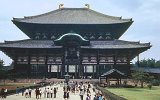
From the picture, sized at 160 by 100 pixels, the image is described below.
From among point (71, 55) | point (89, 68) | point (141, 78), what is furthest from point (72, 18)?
point (141, 78)

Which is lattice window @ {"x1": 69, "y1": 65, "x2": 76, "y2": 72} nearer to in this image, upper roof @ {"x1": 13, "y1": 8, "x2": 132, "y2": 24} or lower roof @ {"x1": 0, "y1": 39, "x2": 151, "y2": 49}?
lower roof @ {"x1": 0, "y1": 39, "x2": 151, "y2": 49}

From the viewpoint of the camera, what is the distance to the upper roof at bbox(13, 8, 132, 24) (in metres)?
81.1

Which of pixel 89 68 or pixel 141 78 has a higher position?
pixel 89 68

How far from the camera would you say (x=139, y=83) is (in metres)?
67.8

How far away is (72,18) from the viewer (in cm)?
8469

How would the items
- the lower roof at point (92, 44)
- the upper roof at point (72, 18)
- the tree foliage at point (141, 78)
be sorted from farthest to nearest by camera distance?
the upper roof at point (72, 18), the lower roof at point (92, 44), the tree foliage at point (141, 78)

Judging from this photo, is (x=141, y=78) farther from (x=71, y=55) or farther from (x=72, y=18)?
(x=72, y=18)

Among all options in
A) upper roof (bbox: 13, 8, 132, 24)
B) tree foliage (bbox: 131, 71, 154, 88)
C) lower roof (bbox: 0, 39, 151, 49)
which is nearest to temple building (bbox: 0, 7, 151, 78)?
lower roof (bbox: 0, 39, 151, 49)

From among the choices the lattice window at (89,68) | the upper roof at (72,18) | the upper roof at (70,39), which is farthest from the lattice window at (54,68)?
the upper roof at (72,18)

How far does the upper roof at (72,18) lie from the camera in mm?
81062

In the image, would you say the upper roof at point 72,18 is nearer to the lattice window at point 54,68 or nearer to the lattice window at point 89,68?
the lattice window at point 89,68

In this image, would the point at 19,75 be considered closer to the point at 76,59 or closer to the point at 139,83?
the point at 76,59

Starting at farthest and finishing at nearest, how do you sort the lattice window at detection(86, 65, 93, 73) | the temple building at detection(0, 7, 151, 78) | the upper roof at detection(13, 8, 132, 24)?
the upper roof at detection(13, 8, 132, 24) → the lattice window at detection(86, 65, 93, 73) → the temple building at detection(0, 7, 151, 78)

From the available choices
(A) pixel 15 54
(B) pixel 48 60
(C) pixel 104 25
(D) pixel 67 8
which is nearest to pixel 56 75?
(B) pixel 48 60
